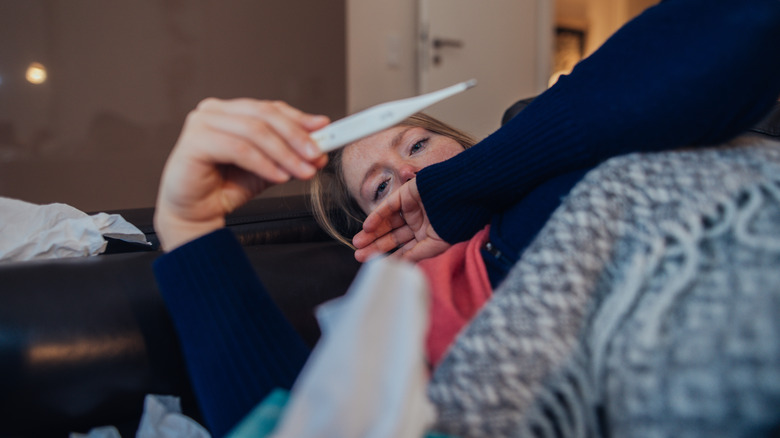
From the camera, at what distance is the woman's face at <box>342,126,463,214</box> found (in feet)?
3.36

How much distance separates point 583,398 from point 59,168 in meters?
1.91

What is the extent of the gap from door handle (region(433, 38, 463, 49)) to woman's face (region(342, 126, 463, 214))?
1.88m

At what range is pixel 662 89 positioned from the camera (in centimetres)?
51

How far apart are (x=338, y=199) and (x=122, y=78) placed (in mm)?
1118

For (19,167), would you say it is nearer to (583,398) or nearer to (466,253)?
(466,253)

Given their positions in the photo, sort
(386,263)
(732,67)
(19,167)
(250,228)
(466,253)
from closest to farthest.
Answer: (386,263)
(732,67)
(466,253)
(250,228)
(19,167)

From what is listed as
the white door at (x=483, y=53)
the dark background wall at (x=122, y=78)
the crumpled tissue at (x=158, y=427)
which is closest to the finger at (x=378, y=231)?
the crumpled tissue at (x=158, y=427)

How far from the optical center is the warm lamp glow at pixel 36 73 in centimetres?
171

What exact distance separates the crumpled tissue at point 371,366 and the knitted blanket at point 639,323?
8cm

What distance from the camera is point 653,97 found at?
0.52 m

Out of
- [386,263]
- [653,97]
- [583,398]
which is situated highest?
[653,97]

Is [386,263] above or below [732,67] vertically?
below

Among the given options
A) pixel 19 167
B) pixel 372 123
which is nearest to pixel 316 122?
pixel 372 123

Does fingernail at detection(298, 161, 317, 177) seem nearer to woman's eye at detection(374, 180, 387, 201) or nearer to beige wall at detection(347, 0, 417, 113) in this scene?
woman's eye at detection(374, 180, 387, 201)
